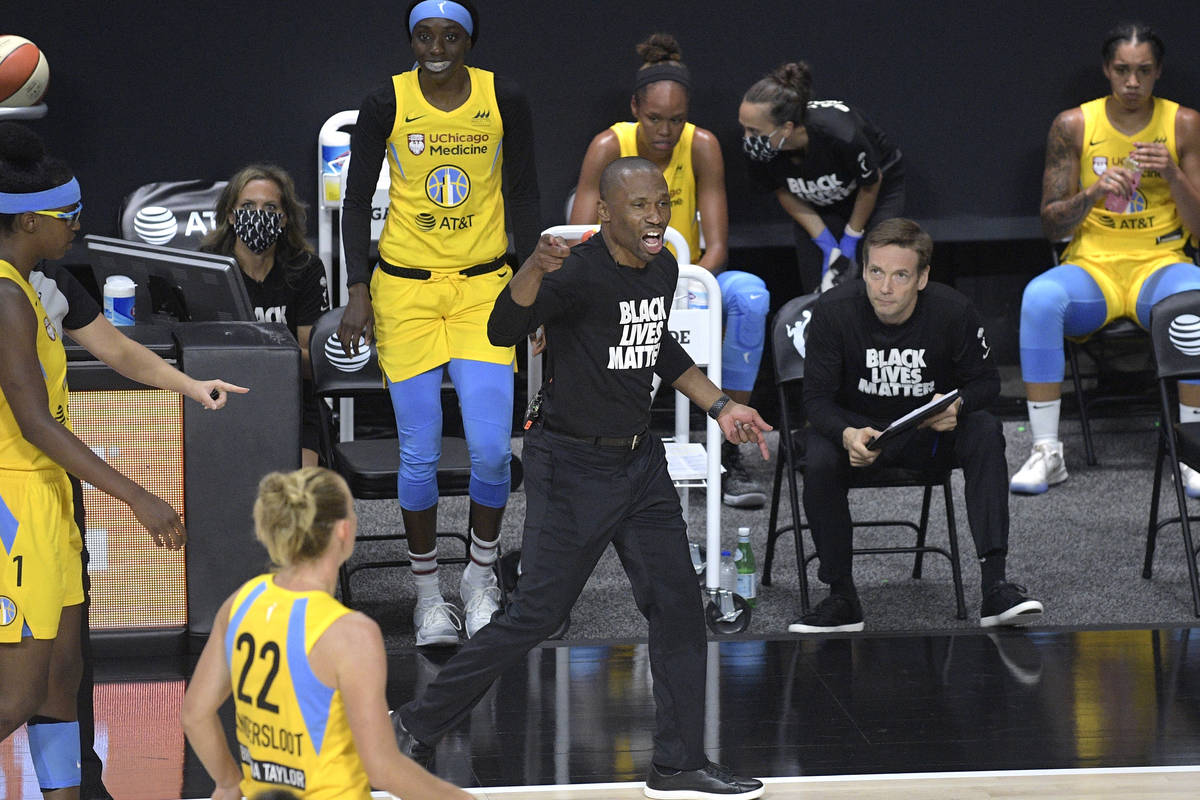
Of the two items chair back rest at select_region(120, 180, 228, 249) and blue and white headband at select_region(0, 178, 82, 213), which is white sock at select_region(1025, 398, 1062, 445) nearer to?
chair back rest at select_region(120, 180, 228, 249)

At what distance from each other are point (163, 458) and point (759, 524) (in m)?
2.37

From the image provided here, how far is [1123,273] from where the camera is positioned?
6.38 m

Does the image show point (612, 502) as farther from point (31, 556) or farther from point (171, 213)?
point (171, 213)

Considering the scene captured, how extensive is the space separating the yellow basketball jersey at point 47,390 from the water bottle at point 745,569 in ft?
8.11

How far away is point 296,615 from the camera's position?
2.30 metres

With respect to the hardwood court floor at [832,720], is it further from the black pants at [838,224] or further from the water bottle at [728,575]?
the black pants at [838,224]

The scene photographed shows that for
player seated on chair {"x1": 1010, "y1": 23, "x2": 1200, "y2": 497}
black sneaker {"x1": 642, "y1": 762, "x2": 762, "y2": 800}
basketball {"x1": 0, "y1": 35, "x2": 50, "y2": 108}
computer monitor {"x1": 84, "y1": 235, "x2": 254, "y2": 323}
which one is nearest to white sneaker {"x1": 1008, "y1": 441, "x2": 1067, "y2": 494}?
player seated on chair {"x1": 1010, "y1": 23, "x2": 1200, "y2": 497}

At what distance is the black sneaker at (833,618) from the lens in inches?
189

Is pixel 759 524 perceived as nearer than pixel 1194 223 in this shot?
Yes

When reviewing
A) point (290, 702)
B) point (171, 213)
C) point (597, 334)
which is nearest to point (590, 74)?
point (171, 213)

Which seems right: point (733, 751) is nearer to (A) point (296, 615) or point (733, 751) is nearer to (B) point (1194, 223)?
(A) point (296, 615)

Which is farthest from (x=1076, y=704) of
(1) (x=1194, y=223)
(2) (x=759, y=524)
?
(1) (x=1194, y=223)

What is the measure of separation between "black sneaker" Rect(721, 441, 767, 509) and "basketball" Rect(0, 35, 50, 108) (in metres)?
3.09

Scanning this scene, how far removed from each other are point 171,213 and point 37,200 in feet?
11.4
